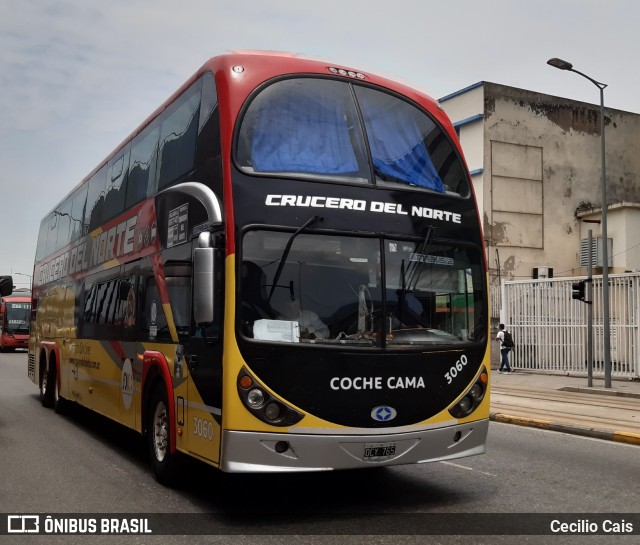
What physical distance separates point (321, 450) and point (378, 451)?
51 cm

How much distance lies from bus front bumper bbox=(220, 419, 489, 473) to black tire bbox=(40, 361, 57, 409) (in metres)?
9.47

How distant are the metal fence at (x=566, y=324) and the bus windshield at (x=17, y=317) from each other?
26906 millimetres

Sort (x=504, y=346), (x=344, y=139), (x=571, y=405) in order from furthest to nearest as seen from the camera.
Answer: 1. (x=504, y=346)
2. (x=571, y=405)
3. (x=344, y=139)

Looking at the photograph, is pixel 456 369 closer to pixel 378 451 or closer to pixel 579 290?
pixel 378 451

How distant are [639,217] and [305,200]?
32.7 metres

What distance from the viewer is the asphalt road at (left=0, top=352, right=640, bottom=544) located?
20.7 ft

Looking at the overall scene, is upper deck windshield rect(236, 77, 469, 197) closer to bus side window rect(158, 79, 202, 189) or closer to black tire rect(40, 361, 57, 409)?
bus side window rect(158, 79, 202, 189)

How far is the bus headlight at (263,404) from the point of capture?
630cm

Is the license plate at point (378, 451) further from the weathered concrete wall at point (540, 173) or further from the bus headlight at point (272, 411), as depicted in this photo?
the weathered concrete wall at point (540, 173)

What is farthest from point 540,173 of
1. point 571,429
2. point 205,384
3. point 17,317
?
point 205,384

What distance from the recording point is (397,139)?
7.42 meters

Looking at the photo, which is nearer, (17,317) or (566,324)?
(566,324)

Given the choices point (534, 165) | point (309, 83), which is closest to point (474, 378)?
point (309, 83)

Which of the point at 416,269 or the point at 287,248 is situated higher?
the point at 287,248
